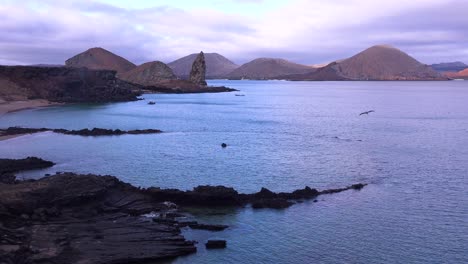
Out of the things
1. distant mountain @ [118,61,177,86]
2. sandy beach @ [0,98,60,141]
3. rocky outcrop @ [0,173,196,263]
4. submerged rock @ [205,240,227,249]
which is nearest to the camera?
rocky outcrop @ [0,173,196,263]

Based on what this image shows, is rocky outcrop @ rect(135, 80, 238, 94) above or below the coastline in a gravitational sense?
above

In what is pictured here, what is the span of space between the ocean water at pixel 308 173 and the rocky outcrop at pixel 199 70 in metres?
108

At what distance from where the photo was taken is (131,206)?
23.1 metres

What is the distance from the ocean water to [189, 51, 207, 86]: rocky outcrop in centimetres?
10839

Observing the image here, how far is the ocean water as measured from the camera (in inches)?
801

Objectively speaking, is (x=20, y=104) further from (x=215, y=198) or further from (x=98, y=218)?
(x=98, y=218)

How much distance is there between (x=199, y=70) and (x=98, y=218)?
15808 cm

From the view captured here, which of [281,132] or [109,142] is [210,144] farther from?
[281,132]

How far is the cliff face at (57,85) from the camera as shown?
9981cm

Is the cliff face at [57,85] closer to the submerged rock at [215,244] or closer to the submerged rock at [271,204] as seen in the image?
the submerged rock at [271,204]

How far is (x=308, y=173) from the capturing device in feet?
109

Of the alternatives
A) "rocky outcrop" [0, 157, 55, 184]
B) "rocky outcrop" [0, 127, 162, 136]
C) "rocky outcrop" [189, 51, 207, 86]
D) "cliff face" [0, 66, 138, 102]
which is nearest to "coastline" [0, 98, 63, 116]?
"cliff face" [0, 66, 138, 102]

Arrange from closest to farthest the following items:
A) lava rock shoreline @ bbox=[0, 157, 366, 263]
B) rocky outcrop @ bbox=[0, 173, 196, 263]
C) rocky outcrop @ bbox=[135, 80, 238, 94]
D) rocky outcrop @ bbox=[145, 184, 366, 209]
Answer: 1. rocky outcrop @ bbox=[0, 173, 196, 263]
2. lava rock shoreline @ bbox=[0, 157, 366, 263]
3. rocky outcrop @ bbox=[145, 184, 366, 209]
4. rocky outcrop @ bbox=[135, 80, 238, 94]

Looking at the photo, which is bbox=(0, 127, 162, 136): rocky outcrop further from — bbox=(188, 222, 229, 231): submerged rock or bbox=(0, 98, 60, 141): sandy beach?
bbox=(188, 222, 229, 231): submerged rock
